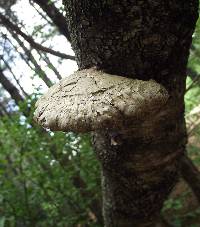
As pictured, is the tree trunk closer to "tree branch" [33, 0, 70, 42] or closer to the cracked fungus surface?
the cracked fungus surface

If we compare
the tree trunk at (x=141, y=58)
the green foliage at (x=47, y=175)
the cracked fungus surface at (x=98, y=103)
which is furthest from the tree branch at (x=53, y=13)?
the cracked fungus surface at (x=98, y=103)

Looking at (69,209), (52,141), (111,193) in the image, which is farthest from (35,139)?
(111,193)

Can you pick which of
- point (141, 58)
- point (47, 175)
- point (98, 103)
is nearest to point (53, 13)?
point (47, 175)

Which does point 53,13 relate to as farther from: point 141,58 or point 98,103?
point 98,103

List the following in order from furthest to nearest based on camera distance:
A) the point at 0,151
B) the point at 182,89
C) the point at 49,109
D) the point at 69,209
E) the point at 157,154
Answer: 1. the point at 69,209
2. the point at 0,151
3. the point at 157,154
4. the point at 182,89
5. the point at 49,109

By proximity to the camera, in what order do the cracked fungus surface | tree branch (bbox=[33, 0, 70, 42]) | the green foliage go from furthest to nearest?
the green foliage, tree branch (bbox=[33, 0, 70, 42]), the cracked fungus surface

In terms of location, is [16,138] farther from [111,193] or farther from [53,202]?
[111,193]

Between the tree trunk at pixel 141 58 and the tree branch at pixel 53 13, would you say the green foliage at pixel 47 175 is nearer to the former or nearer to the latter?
the tree branch at pixel 53 13

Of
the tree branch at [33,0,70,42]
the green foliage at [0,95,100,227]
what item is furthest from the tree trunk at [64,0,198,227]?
the green foliage at [0,95,100,227]
